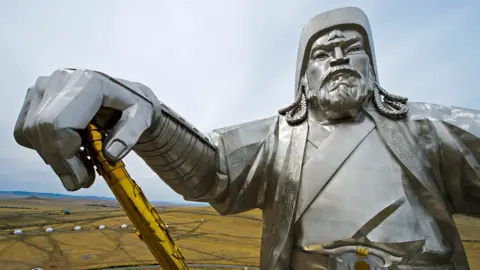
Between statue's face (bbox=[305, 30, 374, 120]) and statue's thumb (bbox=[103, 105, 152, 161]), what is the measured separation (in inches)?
45.4

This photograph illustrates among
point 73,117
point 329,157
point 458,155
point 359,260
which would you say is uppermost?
point 458,155

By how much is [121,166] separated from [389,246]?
140 cm

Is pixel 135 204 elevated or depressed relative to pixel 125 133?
depressed

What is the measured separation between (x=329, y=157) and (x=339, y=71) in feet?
1.85

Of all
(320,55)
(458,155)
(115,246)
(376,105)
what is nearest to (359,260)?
(458,155)

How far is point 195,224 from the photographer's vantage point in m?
15.2

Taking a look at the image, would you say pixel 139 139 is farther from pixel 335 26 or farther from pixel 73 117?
pixel 335 26

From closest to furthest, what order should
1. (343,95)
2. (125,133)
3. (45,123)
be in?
1. (45,123)
2. (125,133)
3. (343,95)

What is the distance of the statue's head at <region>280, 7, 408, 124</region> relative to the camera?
6.15ft

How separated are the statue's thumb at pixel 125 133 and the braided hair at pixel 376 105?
3.47 feet

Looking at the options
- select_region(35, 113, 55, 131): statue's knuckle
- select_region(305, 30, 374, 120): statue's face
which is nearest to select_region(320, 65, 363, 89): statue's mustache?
select_region(305, 30, 374, 120): statue's face

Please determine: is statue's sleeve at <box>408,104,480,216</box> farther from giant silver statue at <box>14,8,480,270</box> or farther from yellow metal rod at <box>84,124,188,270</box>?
yellow metal rod at <box>84,124,188,270</box>

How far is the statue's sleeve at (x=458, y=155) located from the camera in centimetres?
174

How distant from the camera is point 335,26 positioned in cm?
207
